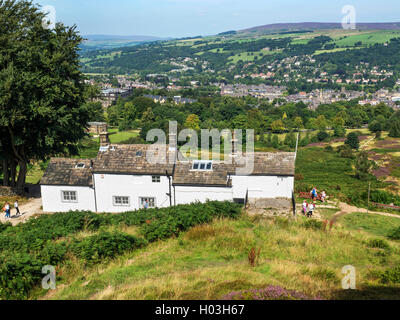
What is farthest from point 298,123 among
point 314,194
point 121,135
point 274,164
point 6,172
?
point 6,172

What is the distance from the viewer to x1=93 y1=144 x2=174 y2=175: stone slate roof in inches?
1140

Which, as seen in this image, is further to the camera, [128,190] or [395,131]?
[395,131]

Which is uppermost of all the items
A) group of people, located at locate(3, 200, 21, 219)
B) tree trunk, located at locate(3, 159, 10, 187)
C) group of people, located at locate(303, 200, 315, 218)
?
tree trunk, located at locate(3, 159, 10, 187)

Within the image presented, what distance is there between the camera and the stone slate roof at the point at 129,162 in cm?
2895

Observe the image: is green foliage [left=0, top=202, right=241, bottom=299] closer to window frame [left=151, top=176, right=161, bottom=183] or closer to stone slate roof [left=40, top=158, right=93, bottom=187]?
window frame [left=151, top=176, right=161, bottom=183]

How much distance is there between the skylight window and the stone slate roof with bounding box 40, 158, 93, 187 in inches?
334

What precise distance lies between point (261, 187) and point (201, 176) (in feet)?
16.2

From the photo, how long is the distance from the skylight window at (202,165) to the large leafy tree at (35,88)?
11.3 m

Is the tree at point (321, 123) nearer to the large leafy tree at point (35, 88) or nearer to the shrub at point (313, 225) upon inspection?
the large leafy tree at point (35, 88)

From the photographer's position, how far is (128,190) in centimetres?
2944

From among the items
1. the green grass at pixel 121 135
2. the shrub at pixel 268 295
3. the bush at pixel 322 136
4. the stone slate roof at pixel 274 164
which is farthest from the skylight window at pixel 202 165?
the bush at pixel 322 136

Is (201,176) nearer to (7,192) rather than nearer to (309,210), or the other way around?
(309,210)

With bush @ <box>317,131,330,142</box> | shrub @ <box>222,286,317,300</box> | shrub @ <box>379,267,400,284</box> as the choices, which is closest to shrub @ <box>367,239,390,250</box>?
shrub @ <box>379,267,400,284</box>
